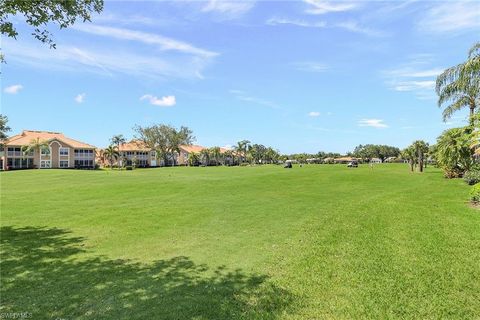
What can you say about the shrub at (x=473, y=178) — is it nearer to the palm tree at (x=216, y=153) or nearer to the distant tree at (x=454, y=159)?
the distant tree at (x=454, y=159)

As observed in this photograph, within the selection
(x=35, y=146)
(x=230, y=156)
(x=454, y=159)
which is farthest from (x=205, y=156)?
(x=454, y=159)

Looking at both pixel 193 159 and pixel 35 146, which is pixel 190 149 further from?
pixel 35 146

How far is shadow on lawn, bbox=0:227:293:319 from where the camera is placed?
6.31 m

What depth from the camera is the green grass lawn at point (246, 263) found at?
21.4 ft

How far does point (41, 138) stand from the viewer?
3529 inches

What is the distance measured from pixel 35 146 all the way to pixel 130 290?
9036 cm

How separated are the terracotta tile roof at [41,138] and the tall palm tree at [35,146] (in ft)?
4.61

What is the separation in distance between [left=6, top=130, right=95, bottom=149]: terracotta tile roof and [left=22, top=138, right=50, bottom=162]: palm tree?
56.6 inches

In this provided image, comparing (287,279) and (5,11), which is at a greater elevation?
(5,11)

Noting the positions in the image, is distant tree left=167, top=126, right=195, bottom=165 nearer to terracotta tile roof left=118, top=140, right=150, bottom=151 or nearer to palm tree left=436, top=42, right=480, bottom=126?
terracotta tile roof left=118, top=140, right=150, bottom=151

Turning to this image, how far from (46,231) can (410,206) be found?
16141 millimetres

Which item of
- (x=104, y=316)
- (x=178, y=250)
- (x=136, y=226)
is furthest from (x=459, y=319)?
(x=136, y=226)

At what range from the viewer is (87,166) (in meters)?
97.2

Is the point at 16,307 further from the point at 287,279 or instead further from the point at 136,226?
the point at 136,226
